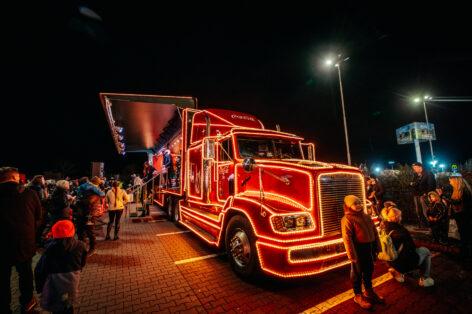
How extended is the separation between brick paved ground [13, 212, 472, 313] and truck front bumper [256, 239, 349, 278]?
300 mm

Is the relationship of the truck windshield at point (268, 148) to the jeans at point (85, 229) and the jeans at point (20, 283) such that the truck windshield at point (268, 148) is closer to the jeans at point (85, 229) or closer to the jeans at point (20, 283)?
the jeans at point (20, 283)

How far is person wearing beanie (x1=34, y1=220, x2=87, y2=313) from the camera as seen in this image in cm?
270

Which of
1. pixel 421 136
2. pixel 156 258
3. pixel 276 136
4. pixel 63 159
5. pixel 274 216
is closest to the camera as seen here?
pixel 274 216

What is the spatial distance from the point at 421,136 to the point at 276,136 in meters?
47.4

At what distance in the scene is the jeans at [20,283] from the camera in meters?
3.07

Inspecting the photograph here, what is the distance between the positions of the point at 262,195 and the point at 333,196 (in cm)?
128

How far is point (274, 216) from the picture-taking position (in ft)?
11.9

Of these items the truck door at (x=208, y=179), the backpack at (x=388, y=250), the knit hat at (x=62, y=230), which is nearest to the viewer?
the knit hat at (x=62, y=230)

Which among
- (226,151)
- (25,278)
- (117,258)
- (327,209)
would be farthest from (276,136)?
(25,278)

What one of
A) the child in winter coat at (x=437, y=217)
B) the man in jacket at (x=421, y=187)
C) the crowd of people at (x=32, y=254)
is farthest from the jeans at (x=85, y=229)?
the man in jacket at (x=421, y=187)

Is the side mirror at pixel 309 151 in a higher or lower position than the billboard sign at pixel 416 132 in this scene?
lower

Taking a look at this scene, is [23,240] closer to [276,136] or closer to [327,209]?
[327,209]

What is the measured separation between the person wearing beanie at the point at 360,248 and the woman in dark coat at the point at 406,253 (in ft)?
2.50

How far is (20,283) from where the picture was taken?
3.34 metres
